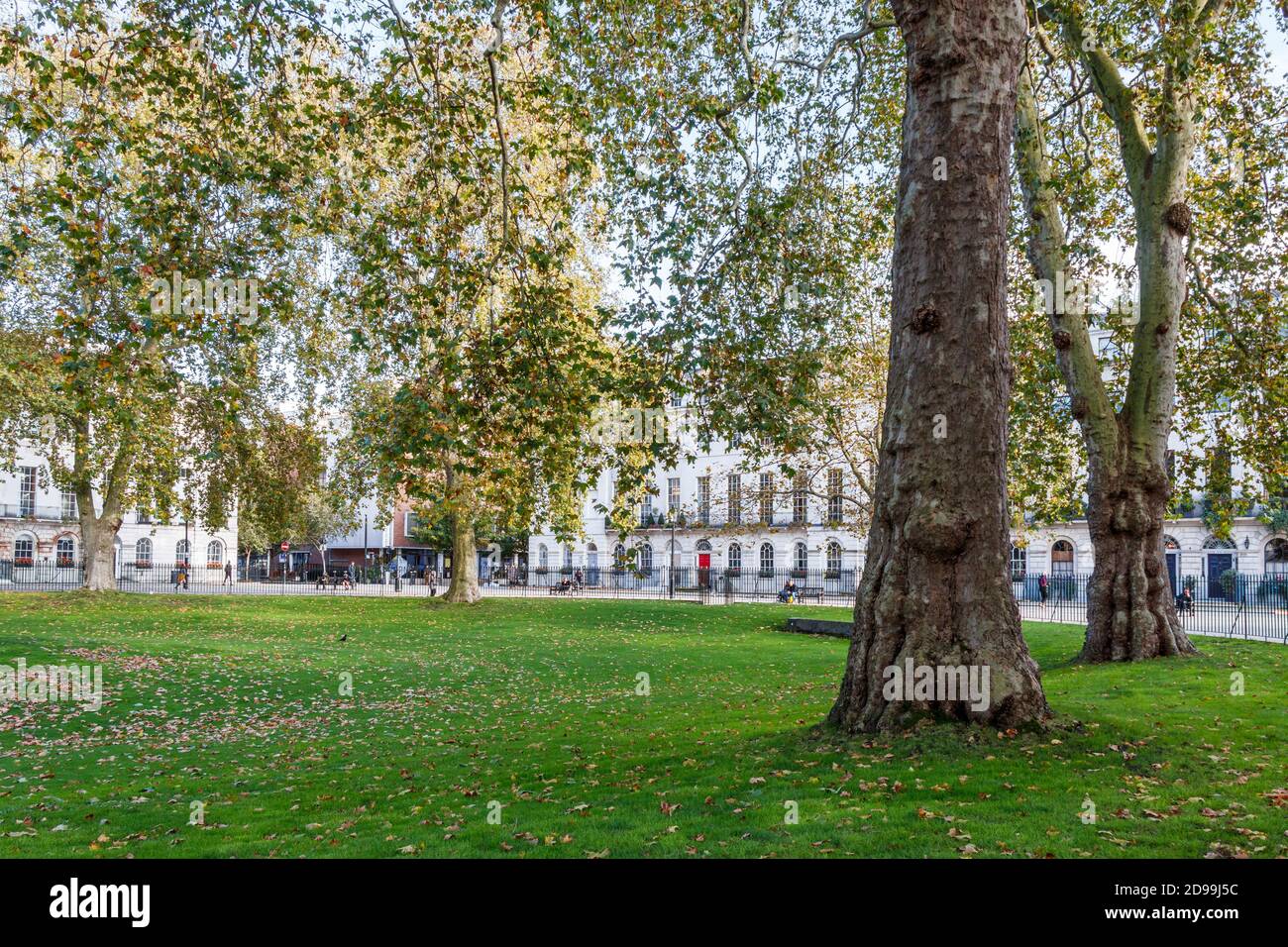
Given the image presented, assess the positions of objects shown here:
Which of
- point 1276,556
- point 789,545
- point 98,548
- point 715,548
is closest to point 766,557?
point 789,545

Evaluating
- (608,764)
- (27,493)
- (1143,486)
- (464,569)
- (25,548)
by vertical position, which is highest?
(27,493)

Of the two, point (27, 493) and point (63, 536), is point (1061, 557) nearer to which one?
point (63, 536)

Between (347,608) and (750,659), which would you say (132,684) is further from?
(347,608)

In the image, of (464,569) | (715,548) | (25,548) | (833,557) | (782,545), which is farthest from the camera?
(715,548)

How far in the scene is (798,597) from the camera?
42219mm

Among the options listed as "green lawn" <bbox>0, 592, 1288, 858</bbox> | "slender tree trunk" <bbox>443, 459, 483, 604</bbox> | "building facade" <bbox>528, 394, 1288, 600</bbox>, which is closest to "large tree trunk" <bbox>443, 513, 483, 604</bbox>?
"slender tree trunk" <bbox>443, 459, 483, 604</bbox>

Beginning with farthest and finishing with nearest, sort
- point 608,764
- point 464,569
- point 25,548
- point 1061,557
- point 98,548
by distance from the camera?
point 25,548 → point 1061,557 → point 464,569 → point 98,548 → point 608,764

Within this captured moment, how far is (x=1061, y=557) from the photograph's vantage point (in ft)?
161

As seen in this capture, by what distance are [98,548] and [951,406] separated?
106 feet

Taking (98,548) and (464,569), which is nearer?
(98,548)

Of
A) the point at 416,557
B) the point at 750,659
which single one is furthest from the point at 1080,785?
the point at 416,557

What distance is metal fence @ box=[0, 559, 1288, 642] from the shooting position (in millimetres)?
31188
